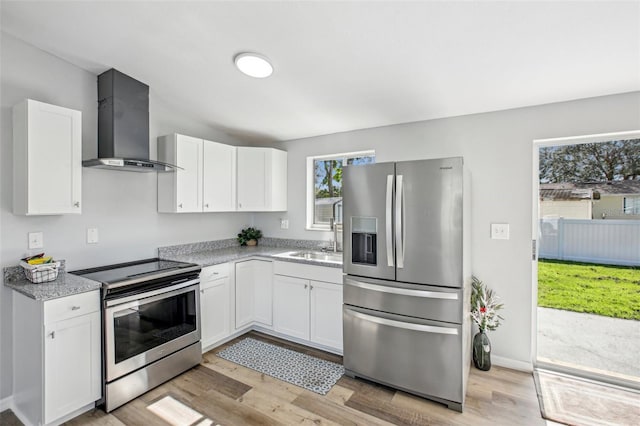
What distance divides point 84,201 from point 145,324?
3.89 feet

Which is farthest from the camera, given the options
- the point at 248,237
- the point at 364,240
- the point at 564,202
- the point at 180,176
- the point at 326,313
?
the point at 248,237

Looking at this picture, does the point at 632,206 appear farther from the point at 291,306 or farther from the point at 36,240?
the point at 36,240

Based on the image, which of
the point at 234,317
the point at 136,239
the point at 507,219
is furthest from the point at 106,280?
the point at 507,219

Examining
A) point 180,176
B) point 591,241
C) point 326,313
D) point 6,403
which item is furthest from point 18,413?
point 591,241

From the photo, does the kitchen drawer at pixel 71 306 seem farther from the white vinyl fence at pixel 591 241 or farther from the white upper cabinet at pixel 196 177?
the white vinyl fence at pixel 591 241

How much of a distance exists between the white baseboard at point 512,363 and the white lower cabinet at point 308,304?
1.39 meters

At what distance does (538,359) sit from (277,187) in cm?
315

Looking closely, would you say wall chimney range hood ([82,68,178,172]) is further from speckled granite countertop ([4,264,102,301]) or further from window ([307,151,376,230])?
window ([307,151,376,230])

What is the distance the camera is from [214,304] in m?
3.02

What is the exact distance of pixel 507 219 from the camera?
267 centimetres

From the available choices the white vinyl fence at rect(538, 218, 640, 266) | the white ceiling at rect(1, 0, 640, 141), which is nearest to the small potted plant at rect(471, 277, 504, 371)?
the white vinyl fence at rect(538, 218, 640, 266)

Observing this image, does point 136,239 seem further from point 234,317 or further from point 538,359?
point 538,359

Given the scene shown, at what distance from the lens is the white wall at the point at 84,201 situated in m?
2.22

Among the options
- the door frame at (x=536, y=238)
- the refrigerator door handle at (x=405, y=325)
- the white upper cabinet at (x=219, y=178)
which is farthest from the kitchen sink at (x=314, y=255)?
the door frame at (x=536, y=238)
